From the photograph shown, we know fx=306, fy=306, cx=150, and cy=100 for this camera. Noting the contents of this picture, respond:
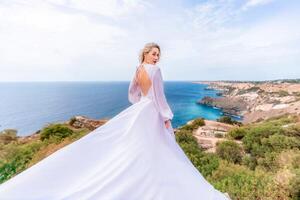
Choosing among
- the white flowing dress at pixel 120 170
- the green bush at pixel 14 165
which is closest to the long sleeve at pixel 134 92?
the white flowing dress at pixel 120 170

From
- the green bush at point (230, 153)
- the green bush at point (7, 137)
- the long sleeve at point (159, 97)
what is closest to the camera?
the long sleeve at point (159, 97)

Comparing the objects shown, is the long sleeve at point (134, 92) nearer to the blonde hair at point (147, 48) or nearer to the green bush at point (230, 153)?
the blonde hair at point (147, 48)

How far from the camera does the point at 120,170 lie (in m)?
3.40

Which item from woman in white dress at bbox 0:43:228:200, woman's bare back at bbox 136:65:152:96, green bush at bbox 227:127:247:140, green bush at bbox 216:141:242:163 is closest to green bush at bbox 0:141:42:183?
woman in white dress at bbox 0:43:228:200

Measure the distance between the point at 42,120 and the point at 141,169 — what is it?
81.3 meters

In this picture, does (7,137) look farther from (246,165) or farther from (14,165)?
(246,165)

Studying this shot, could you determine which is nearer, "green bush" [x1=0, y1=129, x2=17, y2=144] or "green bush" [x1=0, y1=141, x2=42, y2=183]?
"green bush" [x1=0, y1=141, x2=42, y2=183]

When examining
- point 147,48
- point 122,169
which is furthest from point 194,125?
point 122,169

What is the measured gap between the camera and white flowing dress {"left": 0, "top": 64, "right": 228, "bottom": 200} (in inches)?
126

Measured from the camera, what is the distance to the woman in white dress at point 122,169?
3.21 m

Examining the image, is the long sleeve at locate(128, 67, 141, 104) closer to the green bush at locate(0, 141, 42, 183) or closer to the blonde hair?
the blonde hair

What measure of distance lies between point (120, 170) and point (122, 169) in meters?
0.02

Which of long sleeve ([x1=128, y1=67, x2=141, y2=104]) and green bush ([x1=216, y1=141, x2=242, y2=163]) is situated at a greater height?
long sleeve ([x1=128, y1=67, x2=141, y2=104])

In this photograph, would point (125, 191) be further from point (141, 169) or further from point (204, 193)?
point (204, 193)
